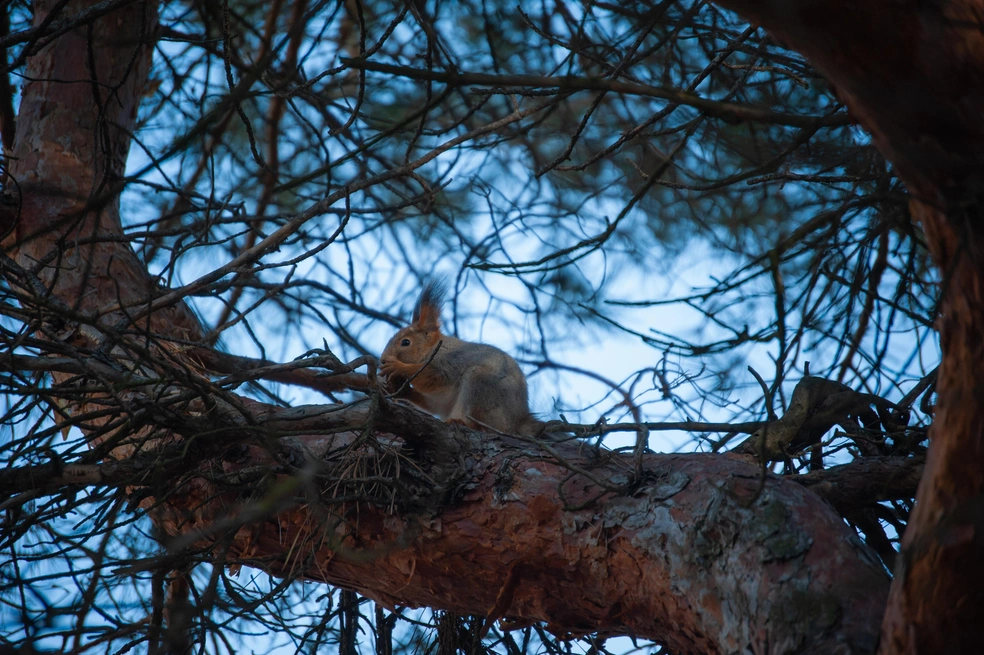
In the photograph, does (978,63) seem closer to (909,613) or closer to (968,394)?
(968,394)


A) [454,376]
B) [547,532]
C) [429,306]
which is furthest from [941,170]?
[429,306]

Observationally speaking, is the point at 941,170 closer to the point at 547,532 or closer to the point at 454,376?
→ the point at 547,532

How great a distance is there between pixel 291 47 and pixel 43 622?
3.27 metres

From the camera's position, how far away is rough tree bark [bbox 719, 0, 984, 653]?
1325mm

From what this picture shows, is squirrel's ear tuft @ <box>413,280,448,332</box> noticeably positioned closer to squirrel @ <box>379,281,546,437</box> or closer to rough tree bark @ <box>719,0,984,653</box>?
squirrel @ <box>379,281,546,437</box>

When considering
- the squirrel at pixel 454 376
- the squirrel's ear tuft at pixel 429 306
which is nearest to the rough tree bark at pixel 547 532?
the squirrel at pixel 454 376

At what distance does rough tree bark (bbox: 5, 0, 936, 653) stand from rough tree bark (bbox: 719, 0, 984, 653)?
1.01ft

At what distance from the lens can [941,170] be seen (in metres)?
1.34

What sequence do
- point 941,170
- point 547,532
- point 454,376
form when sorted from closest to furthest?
point 941,170 < point 547,532 < point 454,376

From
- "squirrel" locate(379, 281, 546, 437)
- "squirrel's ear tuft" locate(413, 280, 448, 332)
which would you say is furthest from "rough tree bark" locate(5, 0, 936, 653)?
"squirrel's ear tuft" locate(413, 280, 448, 332)

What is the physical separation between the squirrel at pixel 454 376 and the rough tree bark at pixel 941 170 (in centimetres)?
231

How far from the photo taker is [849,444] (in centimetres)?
266

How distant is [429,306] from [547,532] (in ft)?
10.1

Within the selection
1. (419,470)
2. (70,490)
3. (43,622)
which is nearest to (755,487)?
(419,470)
